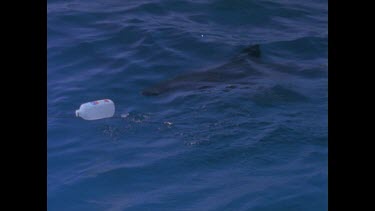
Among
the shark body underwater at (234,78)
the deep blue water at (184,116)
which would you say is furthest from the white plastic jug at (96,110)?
the shark body underwater at (234,78)

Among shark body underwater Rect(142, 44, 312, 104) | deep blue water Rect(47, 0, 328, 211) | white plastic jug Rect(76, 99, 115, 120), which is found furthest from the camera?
shark body underwater Rect(142, 44, 312, 104)

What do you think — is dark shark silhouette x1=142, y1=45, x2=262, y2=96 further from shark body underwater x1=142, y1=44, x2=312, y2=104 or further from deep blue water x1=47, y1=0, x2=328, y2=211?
deep blue water x1=47, y1=0, x2=328, y2=211

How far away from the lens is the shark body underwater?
7391mm

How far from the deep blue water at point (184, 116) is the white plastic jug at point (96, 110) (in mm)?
87

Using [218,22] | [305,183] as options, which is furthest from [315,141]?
[218,22]

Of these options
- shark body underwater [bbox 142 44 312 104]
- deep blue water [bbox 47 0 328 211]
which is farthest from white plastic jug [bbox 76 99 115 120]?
shark body underwater [bbox 142 44 312 104]

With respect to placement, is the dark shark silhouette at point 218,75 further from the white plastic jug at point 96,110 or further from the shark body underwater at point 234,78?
the white plastic jug at point 96,110

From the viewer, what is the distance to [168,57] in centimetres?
886

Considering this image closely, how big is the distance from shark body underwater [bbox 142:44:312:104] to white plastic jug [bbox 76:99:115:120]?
2.48ft
